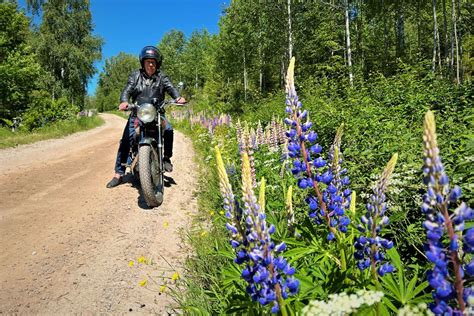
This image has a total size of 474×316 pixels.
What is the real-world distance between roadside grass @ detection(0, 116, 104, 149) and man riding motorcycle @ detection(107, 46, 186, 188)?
679 cm

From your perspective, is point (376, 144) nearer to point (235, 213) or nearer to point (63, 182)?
point (235, 213)

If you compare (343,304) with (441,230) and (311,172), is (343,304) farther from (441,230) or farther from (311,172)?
(311,172)

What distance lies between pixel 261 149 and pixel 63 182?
13.1 feet

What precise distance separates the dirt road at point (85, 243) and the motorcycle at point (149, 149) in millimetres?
333

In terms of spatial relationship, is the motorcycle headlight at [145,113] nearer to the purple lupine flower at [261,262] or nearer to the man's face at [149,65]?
the man's face at [149,65]

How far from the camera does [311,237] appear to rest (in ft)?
5.84

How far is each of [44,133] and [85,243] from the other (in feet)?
39.5

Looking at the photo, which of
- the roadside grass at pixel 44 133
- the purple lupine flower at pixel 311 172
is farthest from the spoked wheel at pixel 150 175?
the roadside grass at pixel 44 133

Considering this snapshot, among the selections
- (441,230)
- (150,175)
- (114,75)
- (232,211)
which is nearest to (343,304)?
(441,230)

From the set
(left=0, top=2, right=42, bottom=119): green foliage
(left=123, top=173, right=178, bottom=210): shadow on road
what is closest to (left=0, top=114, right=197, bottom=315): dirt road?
(left=123, top=173, right=178, bottom=210): shadow on road

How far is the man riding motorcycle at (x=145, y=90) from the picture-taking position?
555 cm

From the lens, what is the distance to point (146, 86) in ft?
18.8

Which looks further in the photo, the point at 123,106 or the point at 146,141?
the point at 123,106

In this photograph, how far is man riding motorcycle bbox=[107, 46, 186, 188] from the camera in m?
5.55
